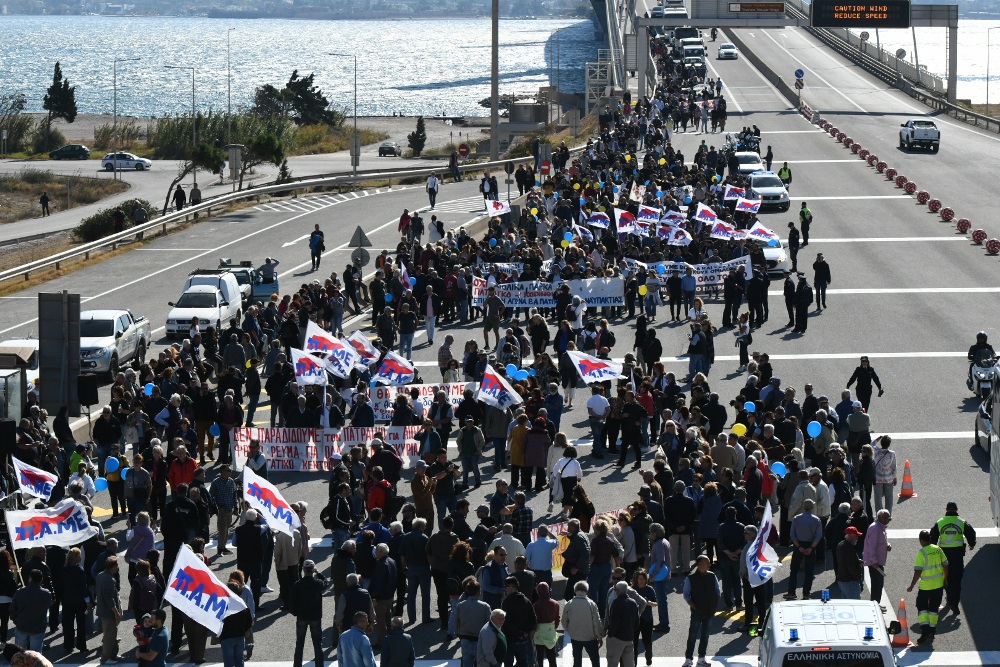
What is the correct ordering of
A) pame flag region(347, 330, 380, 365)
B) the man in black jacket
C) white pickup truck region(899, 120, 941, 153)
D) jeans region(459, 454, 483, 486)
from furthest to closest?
1. white pickup truck region(899, 120, 941, 153)
2. pame flag region(347, 330, 380, 365)
3. jeans region(459, 454, 483, 486)
4. the man in black jacket

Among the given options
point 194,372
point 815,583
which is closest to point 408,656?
point 815,583

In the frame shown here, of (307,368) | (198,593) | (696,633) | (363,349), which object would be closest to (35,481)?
(198,593)

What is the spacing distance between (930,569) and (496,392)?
8576 millimetres

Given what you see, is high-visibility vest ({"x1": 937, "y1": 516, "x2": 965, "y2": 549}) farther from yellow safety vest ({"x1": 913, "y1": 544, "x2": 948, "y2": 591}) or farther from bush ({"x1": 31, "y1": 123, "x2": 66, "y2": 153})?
bush ({"x1": 31, "y1": 123, "x2": 66, "y2": 153})

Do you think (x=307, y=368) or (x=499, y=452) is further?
(x=307, y=368)

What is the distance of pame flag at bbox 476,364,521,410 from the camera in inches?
952

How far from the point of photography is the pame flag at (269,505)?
18.1 metres

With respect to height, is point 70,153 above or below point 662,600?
above

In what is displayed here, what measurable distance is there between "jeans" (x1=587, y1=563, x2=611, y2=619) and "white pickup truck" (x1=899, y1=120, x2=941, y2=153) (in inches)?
2069

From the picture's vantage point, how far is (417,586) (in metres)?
18.4

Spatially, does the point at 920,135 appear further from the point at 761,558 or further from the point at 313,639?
the point at 313,639

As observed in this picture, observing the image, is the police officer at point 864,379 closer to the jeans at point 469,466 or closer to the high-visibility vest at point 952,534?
the jeans at point 469,466

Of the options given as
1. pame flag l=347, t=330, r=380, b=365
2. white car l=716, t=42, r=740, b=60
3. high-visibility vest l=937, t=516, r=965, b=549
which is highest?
white car l=716, t=42, r=740, b=60

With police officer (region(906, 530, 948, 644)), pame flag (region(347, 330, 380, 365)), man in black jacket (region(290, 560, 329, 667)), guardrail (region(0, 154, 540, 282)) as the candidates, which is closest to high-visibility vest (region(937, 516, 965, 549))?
police officer (region(906, 530, 948, 644))
